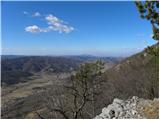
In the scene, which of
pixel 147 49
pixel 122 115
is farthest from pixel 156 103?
pixel 147 49

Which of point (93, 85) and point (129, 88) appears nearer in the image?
point (93, 85)

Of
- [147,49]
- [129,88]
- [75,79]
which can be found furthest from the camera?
[129,88]

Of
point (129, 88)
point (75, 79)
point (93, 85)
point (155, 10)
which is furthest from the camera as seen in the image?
point (129, 88)

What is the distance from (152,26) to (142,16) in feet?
1.42

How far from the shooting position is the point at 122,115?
6098mm

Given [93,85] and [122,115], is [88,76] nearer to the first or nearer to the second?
[93,85]

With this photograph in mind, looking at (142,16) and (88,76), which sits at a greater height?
(142,16)

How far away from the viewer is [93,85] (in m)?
16.1

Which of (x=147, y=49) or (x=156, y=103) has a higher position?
(x=147, y=49)

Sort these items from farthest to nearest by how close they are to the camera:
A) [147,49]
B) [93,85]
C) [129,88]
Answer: [129,88] < [93,85] < [147,49]

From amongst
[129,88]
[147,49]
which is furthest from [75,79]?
[129,88]

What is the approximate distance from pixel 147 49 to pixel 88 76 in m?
8.10

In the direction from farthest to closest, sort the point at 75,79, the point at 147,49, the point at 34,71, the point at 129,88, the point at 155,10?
the point at 34,71
the point at 129,88
the point at 75,79
the point at 147,49
the point at 155,10

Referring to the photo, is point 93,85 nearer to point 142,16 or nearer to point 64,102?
point 64,102
